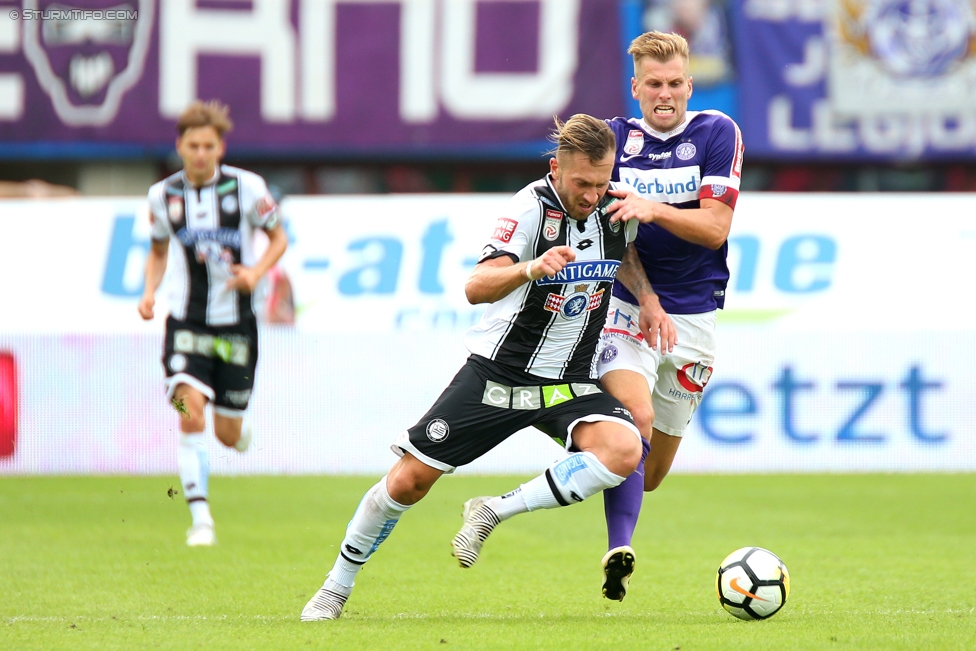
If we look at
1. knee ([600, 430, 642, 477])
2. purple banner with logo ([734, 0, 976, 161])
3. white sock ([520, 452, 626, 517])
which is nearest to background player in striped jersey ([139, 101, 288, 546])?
white sock ([520, 452, 626, 517])

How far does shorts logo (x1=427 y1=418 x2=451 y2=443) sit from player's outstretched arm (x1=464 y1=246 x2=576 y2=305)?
506mm

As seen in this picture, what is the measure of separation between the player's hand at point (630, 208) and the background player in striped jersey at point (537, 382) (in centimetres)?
9

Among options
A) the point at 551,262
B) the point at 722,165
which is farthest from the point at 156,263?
the point at 551,262

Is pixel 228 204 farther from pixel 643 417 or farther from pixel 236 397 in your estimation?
pixel 643 417

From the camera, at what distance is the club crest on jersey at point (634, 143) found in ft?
19.2

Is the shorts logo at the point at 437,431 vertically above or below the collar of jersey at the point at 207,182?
below

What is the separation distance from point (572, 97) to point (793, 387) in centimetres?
478

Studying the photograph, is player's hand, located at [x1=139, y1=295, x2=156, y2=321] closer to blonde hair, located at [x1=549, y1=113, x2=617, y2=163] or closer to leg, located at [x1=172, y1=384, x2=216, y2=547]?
leg, located at [x1=172, y1=384, x2=216, y2=547]

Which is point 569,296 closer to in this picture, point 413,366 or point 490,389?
point 490,389

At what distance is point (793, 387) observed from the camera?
11.8 meters

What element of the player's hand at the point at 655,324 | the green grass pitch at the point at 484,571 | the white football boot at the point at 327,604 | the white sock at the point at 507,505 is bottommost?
the green grass pitch at the point at 484,571

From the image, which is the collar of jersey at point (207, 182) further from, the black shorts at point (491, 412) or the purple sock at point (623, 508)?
the purple sock at point (623, 508)

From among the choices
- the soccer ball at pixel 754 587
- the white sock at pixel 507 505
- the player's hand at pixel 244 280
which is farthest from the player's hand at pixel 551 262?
the player's hand at pixel 244 280

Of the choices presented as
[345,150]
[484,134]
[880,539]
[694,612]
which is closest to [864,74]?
[484,134]
